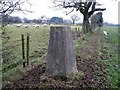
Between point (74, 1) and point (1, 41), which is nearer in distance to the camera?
point (1, 41)

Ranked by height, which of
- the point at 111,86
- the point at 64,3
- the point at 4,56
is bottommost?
the point at 111,86

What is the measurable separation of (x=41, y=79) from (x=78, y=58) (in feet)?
12.2

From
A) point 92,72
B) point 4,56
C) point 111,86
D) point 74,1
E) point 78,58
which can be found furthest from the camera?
point 74,1

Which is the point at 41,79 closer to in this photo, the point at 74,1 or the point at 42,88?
the point at 42,88

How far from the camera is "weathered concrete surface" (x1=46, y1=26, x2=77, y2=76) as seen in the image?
8.25 m

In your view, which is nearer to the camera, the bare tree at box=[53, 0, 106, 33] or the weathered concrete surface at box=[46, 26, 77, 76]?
the weathered concrete surface at box=[46, 26, 77, 76]

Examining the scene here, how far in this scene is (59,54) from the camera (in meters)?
8.28

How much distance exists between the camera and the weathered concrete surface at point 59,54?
27.1 ft

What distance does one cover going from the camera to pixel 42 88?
7293mm

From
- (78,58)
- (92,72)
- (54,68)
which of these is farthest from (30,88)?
(78,58)

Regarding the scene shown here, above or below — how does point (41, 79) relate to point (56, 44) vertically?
below

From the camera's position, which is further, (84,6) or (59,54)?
(84,6)

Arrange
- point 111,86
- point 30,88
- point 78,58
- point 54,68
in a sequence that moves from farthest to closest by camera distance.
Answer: point 78,58, point 54,68, point 111,86, point 30,88

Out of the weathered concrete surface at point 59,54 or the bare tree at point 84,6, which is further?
the bare tree at point 84,6
